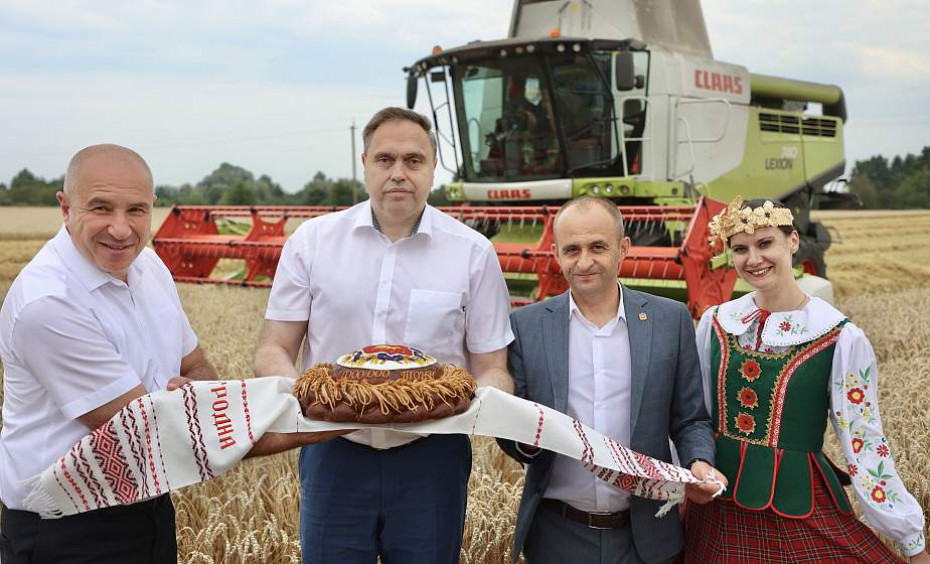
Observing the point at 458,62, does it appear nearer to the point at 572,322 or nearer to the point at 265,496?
the point at 265,496

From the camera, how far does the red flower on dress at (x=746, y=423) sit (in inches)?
85.5

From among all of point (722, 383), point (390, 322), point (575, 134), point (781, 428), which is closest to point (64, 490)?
point (390, 322)

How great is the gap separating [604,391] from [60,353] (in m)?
1.30

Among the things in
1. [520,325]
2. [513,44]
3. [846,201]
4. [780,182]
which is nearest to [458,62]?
[513,44]

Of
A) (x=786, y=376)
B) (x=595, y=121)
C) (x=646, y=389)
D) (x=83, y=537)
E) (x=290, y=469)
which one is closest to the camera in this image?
(x=83, y=537)

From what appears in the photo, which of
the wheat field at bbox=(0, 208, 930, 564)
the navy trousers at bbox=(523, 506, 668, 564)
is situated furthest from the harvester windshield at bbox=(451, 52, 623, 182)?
the navy trousers at bbox=(523, 506, 668, 564)

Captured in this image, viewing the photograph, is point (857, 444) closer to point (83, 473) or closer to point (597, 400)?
point (597, 400)

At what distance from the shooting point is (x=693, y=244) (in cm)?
578

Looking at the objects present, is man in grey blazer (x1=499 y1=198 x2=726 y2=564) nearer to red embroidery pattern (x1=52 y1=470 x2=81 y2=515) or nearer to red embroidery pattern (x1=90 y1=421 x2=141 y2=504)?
red embroidery pattern (x1=90 y1=421 x2=141 y2=504)

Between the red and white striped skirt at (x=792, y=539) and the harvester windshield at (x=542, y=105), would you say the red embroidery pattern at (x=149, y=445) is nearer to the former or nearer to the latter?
the red and white striped skirt at (x=792, y=539)

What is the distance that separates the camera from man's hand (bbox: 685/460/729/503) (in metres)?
1.93

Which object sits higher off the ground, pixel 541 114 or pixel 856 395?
pixel 541 114

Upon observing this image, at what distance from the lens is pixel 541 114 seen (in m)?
8.04

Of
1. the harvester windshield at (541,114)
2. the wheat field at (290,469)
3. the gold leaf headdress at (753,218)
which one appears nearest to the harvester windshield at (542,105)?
the harvester windshield at (541,114)
